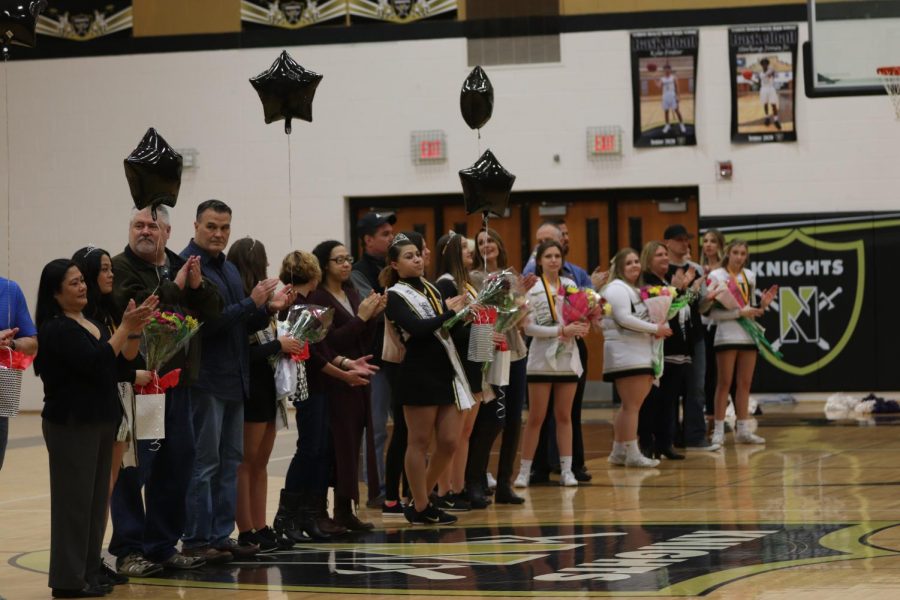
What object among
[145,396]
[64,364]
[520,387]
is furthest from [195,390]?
[520,387]

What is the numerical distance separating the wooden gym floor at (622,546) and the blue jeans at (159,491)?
24 cm

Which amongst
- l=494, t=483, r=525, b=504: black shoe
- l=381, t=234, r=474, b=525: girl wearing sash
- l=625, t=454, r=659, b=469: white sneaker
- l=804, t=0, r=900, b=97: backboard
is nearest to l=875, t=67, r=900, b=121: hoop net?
l=804, t=0, r=900, b=97: backboard

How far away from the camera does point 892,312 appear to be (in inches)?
592

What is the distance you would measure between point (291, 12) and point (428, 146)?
2.27 meters

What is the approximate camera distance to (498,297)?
7770 mm

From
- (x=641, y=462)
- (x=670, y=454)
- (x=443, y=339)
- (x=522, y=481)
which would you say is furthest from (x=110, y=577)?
(x=670, y=454)

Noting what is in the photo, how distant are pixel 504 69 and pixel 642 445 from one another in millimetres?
6265

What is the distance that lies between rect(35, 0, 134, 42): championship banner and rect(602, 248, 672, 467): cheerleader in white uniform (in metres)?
8.56

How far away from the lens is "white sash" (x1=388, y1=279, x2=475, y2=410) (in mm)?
7473

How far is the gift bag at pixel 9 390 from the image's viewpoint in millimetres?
5867

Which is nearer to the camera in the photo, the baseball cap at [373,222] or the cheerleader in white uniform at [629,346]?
the baseball cap at [373,222]

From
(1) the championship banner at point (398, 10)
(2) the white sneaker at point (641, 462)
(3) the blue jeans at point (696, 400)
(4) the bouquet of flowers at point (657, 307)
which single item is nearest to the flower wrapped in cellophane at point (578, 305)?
(4) the bouquet of flowers at point (657, 307)

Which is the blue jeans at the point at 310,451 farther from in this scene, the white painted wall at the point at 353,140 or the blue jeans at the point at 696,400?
the white painted wall at the point at 353,140

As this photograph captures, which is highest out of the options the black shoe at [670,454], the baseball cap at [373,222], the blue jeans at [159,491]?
the baseball cap at [373,222]
